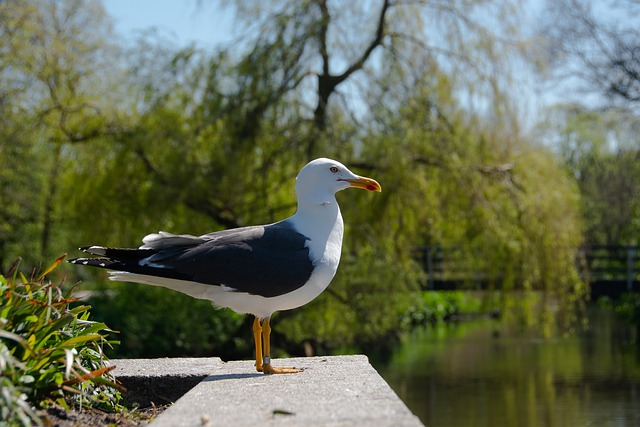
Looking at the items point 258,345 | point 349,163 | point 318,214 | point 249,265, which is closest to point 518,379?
point 349,163

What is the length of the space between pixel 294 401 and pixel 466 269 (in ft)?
30.1

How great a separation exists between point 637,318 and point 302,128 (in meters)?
8.59

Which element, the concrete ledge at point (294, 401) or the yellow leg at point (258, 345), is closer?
the concrete ledge at point (294, 401)

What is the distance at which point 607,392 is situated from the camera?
401 inches

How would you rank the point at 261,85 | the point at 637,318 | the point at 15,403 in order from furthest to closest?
the point at 637,318 → the point at 261,85 → the point at 15,403

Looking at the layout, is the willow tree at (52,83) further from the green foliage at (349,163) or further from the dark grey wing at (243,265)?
the dark grey wing at (243,265)

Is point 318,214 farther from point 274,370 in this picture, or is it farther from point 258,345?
point 274,370

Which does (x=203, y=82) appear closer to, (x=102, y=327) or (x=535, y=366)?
(x=535, y=366)

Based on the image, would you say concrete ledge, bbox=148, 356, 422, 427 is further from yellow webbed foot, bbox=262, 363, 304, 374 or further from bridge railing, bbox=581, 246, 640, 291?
bridge railing, bbox=581, 246, 640, 291

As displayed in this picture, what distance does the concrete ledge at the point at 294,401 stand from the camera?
119 inches

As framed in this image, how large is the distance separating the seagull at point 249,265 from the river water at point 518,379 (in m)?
4.45

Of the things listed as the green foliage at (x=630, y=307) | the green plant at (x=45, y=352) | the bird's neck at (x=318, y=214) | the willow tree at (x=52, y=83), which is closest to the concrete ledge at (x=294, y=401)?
the green plant at (x=45, y=352)

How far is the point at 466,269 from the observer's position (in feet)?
40.4

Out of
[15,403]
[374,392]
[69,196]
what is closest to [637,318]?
[69,196]
